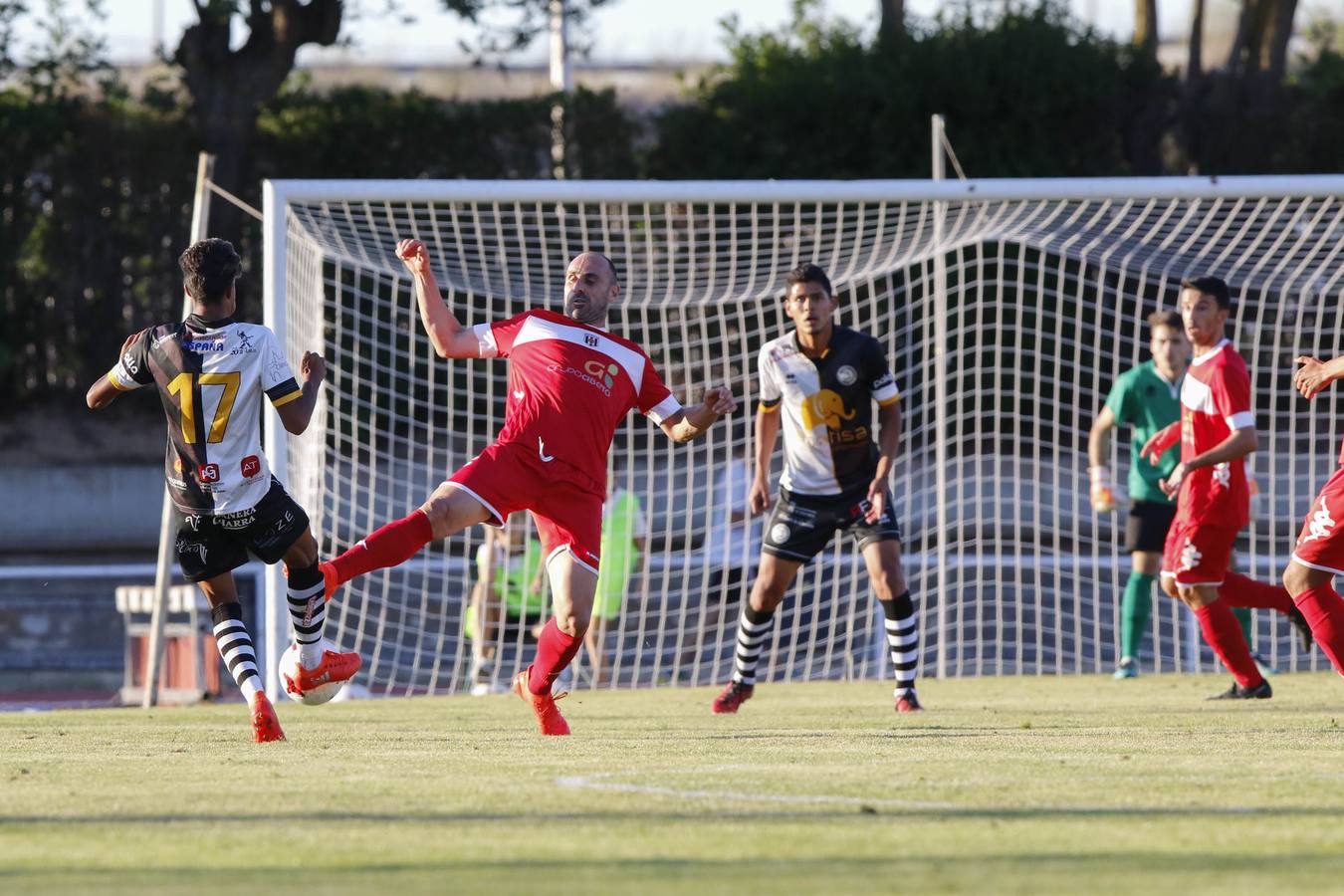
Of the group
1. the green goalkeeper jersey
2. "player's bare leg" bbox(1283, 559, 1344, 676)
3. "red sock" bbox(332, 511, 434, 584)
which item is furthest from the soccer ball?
the green goalkeeper jersey

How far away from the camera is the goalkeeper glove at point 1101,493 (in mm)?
10836

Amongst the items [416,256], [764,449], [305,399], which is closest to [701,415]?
[416,256]

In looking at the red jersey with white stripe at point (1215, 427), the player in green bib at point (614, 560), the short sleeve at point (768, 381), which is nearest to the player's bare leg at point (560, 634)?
the short sleeve at point (768, 381)

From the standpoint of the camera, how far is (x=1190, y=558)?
28.4ft

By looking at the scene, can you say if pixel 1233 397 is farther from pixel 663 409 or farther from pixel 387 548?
pixel 387 548

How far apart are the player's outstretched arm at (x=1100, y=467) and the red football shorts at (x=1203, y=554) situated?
2119 millimetres

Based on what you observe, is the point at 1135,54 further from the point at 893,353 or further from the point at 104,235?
the point at 104,235

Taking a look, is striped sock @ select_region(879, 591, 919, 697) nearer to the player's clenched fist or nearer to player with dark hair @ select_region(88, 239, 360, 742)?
player with dark hair @ select_region(88, 239, 360, 742)

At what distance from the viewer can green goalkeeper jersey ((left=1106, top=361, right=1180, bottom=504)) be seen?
1098cm

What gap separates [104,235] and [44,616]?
270 inches

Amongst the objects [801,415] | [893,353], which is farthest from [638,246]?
[801,415]

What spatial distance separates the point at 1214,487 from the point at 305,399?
4308mm

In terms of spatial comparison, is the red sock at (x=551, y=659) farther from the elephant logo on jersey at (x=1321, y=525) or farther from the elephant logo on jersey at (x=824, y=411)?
the elephant logo on jersey at (x=1321, y=525)

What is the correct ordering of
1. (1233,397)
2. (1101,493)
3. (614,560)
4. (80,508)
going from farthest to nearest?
(80,508)
(614,560)
(1101,493)
(1233,397)
